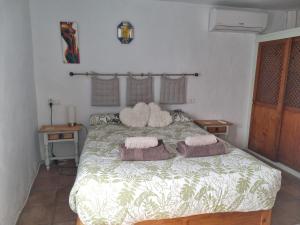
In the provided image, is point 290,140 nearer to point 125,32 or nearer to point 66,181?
point 125,32

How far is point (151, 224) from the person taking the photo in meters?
1.70

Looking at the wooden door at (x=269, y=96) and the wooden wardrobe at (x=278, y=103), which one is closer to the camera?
the wooden wardrobe at (x=278, y=103)

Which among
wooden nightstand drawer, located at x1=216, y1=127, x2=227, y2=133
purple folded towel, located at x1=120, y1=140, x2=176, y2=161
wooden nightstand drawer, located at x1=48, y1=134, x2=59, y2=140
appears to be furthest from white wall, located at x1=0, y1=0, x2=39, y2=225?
wooden nightstand drawer, located at x1=216, y1=127, x2=227, y2=133

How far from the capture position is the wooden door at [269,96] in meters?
3.33

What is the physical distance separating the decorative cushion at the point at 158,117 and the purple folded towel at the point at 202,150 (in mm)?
1010

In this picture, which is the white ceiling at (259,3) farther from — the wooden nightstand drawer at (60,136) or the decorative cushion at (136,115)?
the wooden nightstand drawer at (60,136)

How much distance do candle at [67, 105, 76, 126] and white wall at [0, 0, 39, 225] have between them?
0.46 metres

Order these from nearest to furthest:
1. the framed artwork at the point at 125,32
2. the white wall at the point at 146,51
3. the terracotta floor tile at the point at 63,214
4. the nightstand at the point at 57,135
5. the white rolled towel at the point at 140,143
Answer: the white rolled towel at the point at 140,143 < the terracotta floor tile at the point at 63,214 < the nightstand at the point at 57,135 < the white wall at the point at 146,51 < the framed artwork at the point at 125,32

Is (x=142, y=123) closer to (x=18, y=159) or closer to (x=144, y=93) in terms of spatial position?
(x=144, y=93)

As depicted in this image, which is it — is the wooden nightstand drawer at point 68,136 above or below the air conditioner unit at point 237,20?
below

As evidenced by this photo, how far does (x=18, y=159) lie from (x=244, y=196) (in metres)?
2.14

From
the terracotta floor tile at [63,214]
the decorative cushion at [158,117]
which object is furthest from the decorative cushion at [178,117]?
the terracotta floor tile at [63,214]

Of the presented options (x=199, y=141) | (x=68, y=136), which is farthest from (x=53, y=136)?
(x=199, y=141)

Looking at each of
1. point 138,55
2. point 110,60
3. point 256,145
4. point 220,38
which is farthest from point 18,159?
point 256,145
